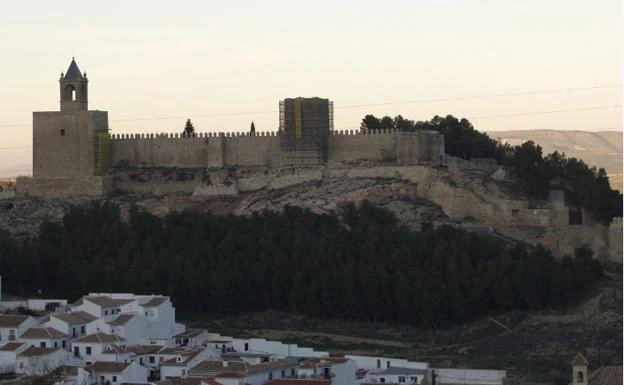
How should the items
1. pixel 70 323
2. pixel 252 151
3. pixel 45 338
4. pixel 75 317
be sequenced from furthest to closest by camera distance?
pixel 252 151 → pixel 75 317 → pixel 70 323 → pixel 45 338

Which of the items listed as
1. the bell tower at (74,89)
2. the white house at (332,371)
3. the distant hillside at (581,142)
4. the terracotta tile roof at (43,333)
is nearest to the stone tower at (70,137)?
the bell tower at (74,89)

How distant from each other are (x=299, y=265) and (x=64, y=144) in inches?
489

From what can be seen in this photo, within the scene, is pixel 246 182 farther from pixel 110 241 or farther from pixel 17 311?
pixel 17 311

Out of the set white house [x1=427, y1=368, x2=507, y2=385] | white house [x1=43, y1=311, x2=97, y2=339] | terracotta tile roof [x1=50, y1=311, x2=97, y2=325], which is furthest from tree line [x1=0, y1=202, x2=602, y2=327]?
white house [x1=427, y1=368, x2=507, y2=385]

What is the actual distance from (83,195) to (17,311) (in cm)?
979

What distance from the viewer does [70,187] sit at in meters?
53.8

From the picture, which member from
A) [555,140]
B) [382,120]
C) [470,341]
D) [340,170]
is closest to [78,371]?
[470,341]

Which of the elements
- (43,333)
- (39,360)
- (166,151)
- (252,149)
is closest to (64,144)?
(166,151)

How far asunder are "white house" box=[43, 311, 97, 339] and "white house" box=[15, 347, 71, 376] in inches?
60.0

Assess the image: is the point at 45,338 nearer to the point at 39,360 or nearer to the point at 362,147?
the point at 39,360

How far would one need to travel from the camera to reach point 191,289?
44.6 meters

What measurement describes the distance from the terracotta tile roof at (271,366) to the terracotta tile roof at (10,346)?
5452 mm

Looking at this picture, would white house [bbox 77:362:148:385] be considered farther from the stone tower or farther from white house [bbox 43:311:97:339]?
the stone tower

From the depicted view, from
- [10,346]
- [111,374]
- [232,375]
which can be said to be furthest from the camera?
[10,346]
